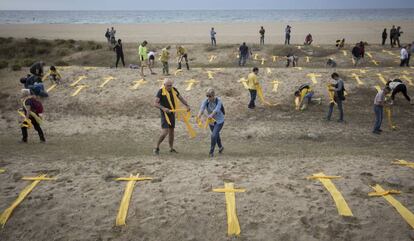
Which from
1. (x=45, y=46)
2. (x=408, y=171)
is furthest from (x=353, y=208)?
(x=45, y=46)

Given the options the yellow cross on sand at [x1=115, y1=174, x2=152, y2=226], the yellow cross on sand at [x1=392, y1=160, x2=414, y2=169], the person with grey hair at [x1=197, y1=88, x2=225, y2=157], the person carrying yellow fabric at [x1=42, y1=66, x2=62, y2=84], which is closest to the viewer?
the yellow cross on sand at [x1=115, y1=174, x2=152, y2=226]

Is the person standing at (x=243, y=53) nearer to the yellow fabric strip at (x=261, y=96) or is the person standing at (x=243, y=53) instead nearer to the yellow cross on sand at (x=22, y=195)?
the yellow fabric strip at (x=261, y=96)

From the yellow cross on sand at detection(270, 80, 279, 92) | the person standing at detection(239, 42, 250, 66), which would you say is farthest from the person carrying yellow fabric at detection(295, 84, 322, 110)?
the person standing at detection(239, 42, 250, 66)

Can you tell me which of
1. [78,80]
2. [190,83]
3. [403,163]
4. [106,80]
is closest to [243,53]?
[190,83]

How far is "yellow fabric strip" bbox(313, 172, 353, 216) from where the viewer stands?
19.4 feet

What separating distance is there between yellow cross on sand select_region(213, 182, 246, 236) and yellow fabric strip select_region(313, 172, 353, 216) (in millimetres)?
1622

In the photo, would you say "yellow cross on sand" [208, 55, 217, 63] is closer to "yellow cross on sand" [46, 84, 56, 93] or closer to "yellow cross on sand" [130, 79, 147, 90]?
"yellow cross on sand" [130, 79, 147, 90]

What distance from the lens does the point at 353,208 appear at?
6.00 metres

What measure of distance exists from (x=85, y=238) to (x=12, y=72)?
1542cm

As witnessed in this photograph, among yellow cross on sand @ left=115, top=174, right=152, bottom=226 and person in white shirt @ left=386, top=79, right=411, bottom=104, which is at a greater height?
person in white shirt @ left=386, top=79, right=411, bottom=104

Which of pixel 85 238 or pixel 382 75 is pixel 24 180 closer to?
pixel 85 238

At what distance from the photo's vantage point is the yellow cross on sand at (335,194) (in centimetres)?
593

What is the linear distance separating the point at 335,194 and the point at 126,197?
385 centimetres

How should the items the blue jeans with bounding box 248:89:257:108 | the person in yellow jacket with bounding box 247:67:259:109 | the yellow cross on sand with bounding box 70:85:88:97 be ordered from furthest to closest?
the yellow cross on sand with bounding box 70:85:88:97 < the blue jeans with bounding box 248:89:257:108 < the person in yellow jacket with bounding box 247:67:259:109
